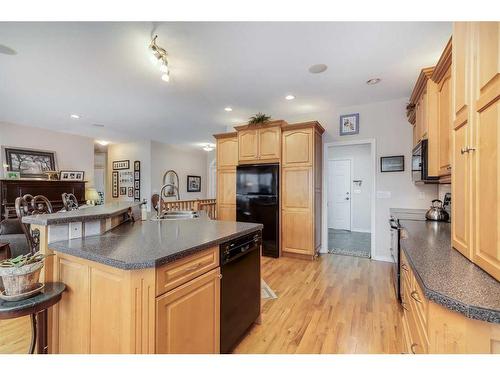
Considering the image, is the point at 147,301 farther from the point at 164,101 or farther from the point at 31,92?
the point at 31,92

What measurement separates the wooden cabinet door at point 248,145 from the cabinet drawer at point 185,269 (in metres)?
2.87

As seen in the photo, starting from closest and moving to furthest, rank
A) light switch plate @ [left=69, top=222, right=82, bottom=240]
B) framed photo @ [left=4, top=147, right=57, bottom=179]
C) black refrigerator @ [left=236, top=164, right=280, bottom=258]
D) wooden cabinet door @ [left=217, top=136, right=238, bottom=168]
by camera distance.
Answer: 1. light switch plate @ [left=69, top=222, right=82, bottom=240]
2. black refrigerator @ [left=236, top=164, right=280, bottom=258]
3. wooden cabinet door @ [left=217, top=136, right=238, bottom=168]
4. framed photo @ [left=4, top=147, right=57, bottom=179]

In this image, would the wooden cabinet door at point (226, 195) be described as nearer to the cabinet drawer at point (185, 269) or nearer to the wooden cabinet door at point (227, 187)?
the wooden cabinet door at point (227, 187)

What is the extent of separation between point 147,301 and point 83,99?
378 centimetres

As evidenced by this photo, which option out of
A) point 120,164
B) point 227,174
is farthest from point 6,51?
point 120,164

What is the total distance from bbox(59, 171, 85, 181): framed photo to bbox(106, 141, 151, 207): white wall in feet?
4.46

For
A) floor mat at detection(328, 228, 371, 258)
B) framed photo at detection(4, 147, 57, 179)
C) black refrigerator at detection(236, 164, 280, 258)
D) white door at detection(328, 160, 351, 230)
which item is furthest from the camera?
white door at detection(328, 160, 351, 230)

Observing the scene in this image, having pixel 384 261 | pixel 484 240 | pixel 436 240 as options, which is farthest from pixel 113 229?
pixel 384 261

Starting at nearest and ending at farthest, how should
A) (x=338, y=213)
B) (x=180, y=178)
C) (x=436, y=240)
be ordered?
(x=436, y=240), (x=338, y=213), (x=180, y=178)

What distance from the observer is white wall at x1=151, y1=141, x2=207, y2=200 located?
6781 mm

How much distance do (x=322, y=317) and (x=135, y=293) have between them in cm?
175

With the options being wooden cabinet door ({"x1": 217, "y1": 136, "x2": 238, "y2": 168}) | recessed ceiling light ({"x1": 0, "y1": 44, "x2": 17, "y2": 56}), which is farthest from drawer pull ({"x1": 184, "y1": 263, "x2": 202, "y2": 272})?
wooden cabinet door ({"x1": 217, "y1": 136, "x2": 238, "y2": 168})

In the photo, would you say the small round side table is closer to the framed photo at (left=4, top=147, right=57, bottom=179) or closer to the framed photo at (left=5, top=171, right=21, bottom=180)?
the framed photo at (left=5, top=171, right=21, bottom=180)

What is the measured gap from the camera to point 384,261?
3723 mm
